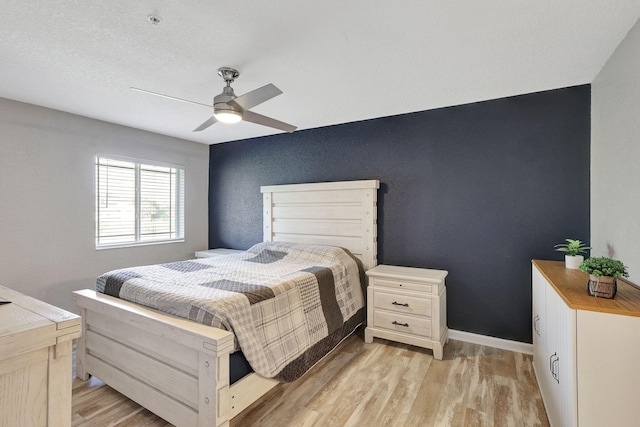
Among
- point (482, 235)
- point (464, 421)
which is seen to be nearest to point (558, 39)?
point (482, 235)

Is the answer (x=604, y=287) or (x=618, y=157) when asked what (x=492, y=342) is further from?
(x=618, y=157)

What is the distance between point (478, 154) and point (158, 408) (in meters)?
3.22

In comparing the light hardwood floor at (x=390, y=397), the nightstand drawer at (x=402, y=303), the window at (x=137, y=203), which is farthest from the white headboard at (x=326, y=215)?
the window at (x=137, y=203)

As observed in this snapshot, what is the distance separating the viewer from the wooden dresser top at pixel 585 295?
1297mm

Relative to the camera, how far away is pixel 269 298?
79.9 inches

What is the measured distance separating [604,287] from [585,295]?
8 cm

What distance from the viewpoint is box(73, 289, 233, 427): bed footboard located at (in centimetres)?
158

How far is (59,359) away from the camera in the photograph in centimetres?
92

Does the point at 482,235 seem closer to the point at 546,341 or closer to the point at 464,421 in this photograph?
the point at 546,341

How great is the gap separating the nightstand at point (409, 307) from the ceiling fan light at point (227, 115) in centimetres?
186

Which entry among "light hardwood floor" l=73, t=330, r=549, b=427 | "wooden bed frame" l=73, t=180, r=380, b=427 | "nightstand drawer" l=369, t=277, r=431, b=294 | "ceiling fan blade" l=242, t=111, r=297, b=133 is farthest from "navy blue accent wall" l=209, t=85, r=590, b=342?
"wooden bed frame" l=73, t=180, r=380, b=427

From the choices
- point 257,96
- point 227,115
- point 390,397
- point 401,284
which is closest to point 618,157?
point 401,284

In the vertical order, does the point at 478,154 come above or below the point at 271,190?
above

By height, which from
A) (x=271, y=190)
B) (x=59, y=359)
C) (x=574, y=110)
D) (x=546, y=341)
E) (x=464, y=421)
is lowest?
(x=464, y=421)
